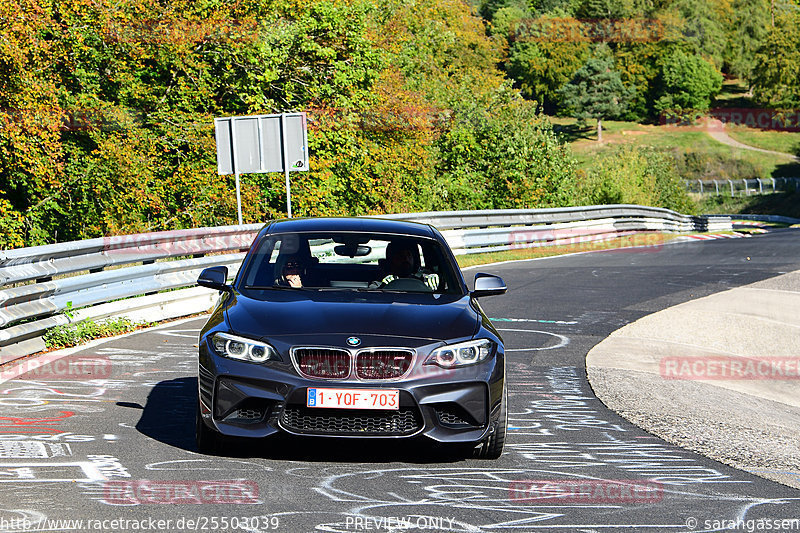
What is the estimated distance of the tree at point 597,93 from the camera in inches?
5418

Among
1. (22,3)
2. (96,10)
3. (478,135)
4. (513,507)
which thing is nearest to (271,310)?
(513,507)

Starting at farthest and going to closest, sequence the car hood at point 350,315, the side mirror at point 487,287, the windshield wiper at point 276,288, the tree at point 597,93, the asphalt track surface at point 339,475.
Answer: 1. the tree at point 597,93
2. the side mirror at point 487,287
3. the windshield wiper at point 276,288
4. the car hood at point 350,315
5. the asphalt track surface at point 339,475

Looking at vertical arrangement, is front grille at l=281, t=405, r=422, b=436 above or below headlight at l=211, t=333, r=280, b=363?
below

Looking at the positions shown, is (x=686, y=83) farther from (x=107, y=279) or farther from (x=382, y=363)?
(x=382, y=363)

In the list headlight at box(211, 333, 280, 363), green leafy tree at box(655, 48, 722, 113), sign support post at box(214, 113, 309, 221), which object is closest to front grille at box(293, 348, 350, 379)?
headlight at box(211, 333, 280, 363)

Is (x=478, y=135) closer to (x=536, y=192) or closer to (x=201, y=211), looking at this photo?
(x=536, y=192)

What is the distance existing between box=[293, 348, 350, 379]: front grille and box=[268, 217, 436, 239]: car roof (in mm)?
1738

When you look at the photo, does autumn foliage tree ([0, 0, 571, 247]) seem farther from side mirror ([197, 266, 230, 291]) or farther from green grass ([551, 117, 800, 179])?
green grass ([551, 117, 800, 179])

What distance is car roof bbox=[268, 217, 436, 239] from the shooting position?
7426 mm

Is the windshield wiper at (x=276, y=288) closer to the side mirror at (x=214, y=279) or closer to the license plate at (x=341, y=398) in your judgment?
the side mirror at (x=214, y=279)

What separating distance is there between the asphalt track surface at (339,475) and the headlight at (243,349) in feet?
1.72

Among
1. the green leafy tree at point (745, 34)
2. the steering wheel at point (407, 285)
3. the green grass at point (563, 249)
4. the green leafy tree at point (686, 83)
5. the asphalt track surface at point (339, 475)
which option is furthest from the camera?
the green leafy tree at point (745, 34)

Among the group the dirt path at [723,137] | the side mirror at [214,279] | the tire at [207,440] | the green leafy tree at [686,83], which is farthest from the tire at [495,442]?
the green leafy tree at [686,83]

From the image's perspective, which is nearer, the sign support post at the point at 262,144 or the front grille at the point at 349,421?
the front grille at the point at 349,421
